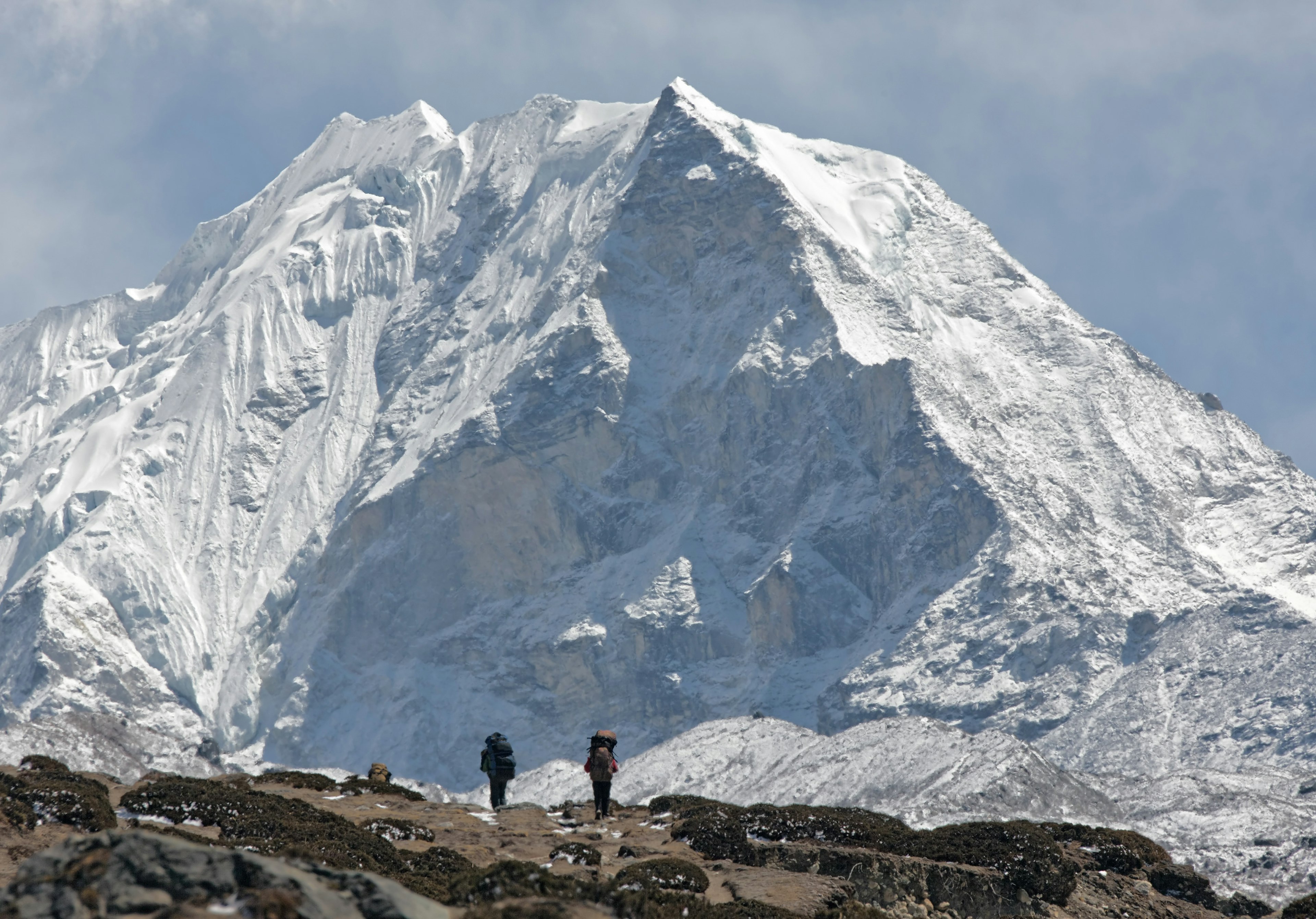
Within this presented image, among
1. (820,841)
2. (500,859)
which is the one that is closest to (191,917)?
(500,859)

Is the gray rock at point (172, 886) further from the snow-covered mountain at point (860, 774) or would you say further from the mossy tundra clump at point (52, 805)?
the snow-covered mountain at point (860, 774)

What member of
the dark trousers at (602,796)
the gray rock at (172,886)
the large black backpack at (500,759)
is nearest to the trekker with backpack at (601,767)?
the dark trousers at (602,796)

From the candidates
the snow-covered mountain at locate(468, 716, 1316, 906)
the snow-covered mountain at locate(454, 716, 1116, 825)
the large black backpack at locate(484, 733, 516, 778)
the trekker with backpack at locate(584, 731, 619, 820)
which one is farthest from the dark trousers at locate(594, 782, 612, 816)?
the snow-covered mountain at locate(468, 716, 1316, 906)

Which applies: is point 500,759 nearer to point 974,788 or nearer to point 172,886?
point 172,886

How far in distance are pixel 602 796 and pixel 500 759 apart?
22.1ft

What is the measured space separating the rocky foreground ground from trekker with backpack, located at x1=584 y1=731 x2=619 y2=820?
1.03m

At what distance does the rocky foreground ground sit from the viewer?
21.9 metres

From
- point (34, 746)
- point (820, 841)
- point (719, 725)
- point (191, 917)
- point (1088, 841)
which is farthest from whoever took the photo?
point (719, 725)

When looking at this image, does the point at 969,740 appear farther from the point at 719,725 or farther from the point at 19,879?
the point at 19,879

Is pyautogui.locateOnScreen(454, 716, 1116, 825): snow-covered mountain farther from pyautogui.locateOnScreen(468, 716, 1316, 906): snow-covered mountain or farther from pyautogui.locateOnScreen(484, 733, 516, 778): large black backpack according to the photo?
pyautogui.locateOnScreen(484, 733, 516, 778): large black backpack

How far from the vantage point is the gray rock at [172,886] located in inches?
835

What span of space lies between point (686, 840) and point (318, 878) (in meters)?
20.8

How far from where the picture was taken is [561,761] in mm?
195750

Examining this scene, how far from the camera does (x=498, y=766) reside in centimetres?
5422
